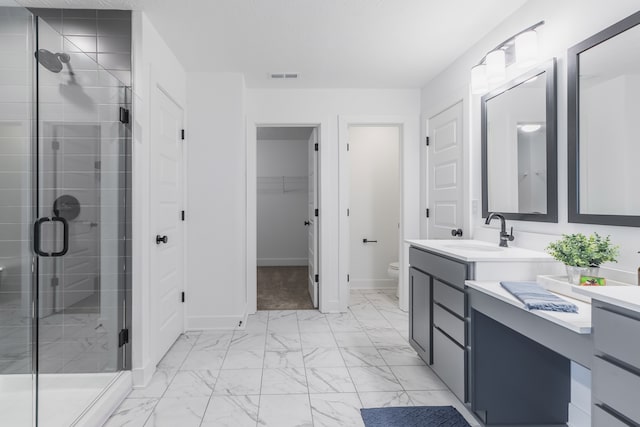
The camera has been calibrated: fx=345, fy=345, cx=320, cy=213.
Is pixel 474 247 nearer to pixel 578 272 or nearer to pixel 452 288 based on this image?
pixel 452 288

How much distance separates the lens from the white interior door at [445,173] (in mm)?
2906

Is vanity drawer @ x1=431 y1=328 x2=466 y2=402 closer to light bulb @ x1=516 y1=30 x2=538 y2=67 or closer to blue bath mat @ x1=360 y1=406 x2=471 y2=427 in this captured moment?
blue bath mat @ x1=360 y1=406 x2=471 y2=427

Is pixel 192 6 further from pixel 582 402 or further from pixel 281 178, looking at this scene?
pixel 281 178

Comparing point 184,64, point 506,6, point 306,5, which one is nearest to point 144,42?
point 184,64

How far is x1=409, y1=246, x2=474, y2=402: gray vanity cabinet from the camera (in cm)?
184

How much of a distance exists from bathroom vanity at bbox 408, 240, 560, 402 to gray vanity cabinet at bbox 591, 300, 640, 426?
0.72 meters

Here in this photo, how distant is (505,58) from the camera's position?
227cm

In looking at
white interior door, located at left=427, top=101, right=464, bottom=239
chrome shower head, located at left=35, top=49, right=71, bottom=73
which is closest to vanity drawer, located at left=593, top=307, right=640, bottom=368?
white interior door, located at left=427, top=101, right=464, bottom=239

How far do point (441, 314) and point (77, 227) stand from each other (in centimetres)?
218

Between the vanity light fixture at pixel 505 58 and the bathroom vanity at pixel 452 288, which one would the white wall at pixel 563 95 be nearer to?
the vanity light fixture at pixel 505 58

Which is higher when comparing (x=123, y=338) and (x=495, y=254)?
(x=495, y=254)

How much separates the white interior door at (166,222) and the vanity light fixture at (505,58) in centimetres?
228

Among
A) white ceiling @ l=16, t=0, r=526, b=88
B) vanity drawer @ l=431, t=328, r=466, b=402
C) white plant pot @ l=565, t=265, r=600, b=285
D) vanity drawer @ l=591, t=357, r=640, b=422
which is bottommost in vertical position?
vanity drawer @ l=431, t=328, r=466, b=402

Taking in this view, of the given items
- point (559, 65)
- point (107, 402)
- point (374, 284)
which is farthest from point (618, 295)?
point (374, 284)
